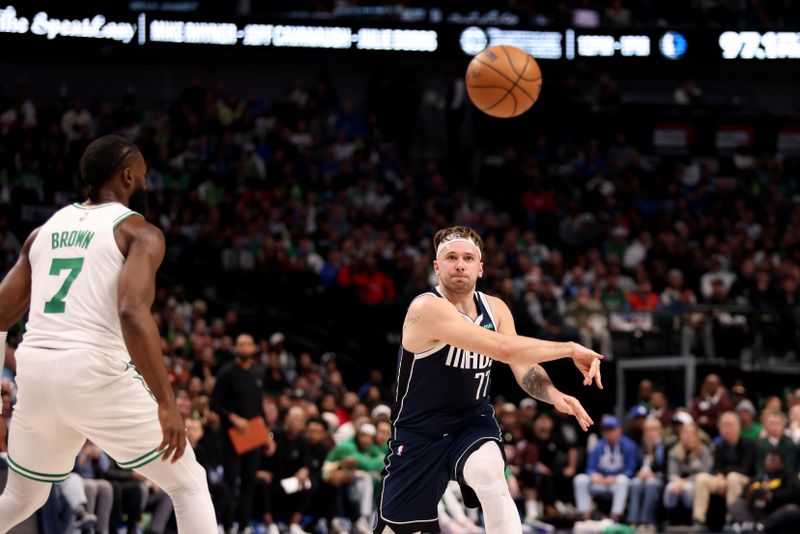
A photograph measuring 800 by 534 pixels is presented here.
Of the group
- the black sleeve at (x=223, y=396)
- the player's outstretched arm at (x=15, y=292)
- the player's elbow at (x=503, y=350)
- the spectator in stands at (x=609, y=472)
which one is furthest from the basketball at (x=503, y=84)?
the player's outstretched arm at (x=15, y=292)

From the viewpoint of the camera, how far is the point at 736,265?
1994cm

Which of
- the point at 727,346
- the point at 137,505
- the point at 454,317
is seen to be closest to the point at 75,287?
the point at 454,317

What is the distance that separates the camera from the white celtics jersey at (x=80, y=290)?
16.5 ft

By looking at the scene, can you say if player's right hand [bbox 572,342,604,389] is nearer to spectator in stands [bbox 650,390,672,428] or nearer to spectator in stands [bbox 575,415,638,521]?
spectator in stands [bbox 575,415,638,521]

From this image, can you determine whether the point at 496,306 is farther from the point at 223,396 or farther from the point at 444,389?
the point at 223,396

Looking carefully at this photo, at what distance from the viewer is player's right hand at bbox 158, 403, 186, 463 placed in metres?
4.89

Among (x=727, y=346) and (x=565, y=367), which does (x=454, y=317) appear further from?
(x=727, y=346)

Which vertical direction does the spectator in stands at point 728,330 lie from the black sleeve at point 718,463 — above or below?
above

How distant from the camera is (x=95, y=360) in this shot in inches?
196

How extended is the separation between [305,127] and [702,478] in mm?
11221

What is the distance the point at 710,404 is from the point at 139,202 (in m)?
11.4

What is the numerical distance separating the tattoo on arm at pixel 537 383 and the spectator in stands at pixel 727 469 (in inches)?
316

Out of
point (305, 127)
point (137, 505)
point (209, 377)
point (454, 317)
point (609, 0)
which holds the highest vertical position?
point (609, 0)

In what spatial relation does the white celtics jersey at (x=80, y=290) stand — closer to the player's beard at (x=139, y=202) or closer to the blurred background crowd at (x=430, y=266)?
the player's beard at (x=139, y=202)
